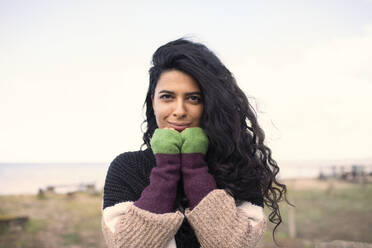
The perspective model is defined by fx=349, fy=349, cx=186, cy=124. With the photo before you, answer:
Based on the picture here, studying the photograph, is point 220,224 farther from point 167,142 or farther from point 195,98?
point 195,98

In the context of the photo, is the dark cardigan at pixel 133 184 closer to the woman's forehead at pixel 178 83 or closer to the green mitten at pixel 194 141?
the green mitten at pixel 194 141

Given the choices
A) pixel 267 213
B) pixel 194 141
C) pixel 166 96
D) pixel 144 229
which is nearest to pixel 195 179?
pixel 194 141

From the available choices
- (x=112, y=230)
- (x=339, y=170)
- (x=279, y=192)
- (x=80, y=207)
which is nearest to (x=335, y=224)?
(x=339, y=170)

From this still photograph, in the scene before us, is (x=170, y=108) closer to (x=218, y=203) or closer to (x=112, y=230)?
(x=218, y=203)

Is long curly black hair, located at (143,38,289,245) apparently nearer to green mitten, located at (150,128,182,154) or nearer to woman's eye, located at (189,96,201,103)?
woman's eye, located at (189,96,201,103)

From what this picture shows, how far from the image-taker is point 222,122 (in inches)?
64.8

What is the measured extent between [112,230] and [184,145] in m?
0.48

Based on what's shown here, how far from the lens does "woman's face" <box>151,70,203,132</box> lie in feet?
5.33

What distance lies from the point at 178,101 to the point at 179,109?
43mm

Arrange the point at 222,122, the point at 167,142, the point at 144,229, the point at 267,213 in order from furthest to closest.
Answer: the point at 267,213 → the point at 222,122 → the point at 167,142 → the point at 144,229

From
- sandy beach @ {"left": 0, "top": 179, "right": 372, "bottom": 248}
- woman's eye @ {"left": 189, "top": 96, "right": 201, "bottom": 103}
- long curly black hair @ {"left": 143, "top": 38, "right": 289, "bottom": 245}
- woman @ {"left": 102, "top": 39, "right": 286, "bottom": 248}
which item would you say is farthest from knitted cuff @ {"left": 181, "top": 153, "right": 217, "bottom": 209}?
sandy beach @ {"left": 0, "top": 179, "right": 372, "bottom": 248}

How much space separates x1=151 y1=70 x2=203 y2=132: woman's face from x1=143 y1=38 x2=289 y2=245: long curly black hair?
30 millimetres

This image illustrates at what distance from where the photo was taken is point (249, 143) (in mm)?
1749

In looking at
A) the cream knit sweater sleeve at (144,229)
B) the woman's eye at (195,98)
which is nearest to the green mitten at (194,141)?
the woman's eye at (195,98)
